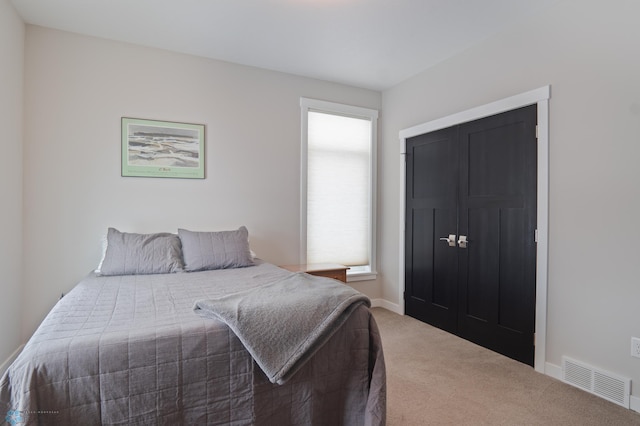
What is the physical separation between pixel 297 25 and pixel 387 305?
3159 mm

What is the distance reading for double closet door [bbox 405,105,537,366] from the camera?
2715 millimetres

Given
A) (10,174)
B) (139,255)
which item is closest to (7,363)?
(139,255)

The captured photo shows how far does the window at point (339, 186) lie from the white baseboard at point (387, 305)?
0.36 metres

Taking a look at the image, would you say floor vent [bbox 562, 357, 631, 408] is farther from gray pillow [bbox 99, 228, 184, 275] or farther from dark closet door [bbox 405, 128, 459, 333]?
gray pillow [bbox 99, 228, 184, 275]

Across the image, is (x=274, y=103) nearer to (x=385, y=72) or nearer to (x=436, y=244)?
(x=385, y=72)

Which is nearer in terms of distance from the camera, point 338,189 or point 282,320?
point 282,320

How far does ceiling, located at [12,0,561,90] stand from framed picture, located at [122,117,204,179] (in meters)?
0.73

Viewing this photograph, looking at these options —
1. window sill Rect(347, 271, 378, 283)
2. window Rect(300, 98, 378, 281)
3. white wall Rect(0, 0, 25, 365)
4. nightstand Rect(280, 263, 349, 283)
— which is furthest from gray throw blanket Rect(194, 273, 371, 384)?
window sill Rect(347, 271, 378, 283)

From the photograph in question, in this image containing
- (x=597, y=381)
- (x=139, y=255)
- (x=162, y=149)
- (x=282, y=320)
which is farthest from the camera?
(x=162, y=149)

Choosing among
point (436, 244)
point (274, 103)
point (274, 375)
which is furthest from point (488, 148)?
point (274, 375)

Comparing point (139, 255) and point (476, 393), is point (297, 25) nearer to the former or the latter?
point (139, 255)

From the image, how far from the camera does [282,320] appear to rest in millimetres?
1529

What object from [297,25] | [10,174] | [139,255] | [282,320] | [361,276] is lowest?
[361,276]

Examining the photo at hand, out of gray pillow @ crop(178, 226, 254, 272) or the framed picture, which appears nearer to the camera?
gray pillow @ crop(178, 226, 254, 272)
